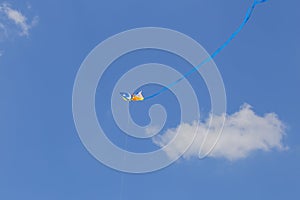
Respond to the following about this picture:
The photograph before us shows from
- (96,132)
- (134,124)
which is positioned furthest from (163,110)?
(96,132)

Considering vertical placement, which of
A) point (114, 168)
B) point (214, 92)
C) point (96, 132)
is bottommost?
point (114, 168)

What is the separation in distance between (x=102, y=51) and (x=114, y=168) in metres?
5.53

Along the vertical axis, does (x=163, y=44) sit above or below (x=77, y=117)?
above

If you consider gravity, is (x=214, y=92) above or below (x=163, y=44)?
below

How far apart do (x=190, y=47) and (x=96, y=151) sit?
658cm

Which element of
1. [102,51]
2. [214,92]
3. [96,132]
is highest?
[102,51]

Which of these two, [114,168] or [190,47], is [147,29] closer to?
[190,47]

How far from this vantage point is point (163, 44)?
78.7 feet

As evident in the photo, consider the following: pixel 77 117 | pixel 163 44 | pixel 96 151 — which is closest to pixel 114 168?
pixel 96 151

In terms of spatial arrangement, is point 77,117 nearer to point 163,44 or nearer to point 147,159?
point 147,159

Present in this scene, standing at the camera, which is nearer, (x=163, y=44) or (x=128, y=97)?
(x=128, y=97)

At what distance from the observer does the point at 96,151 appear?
880 inches

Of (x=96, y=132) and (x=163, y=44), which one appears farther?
(x=163, y=44)

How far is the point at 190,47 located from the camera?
2367 cm
